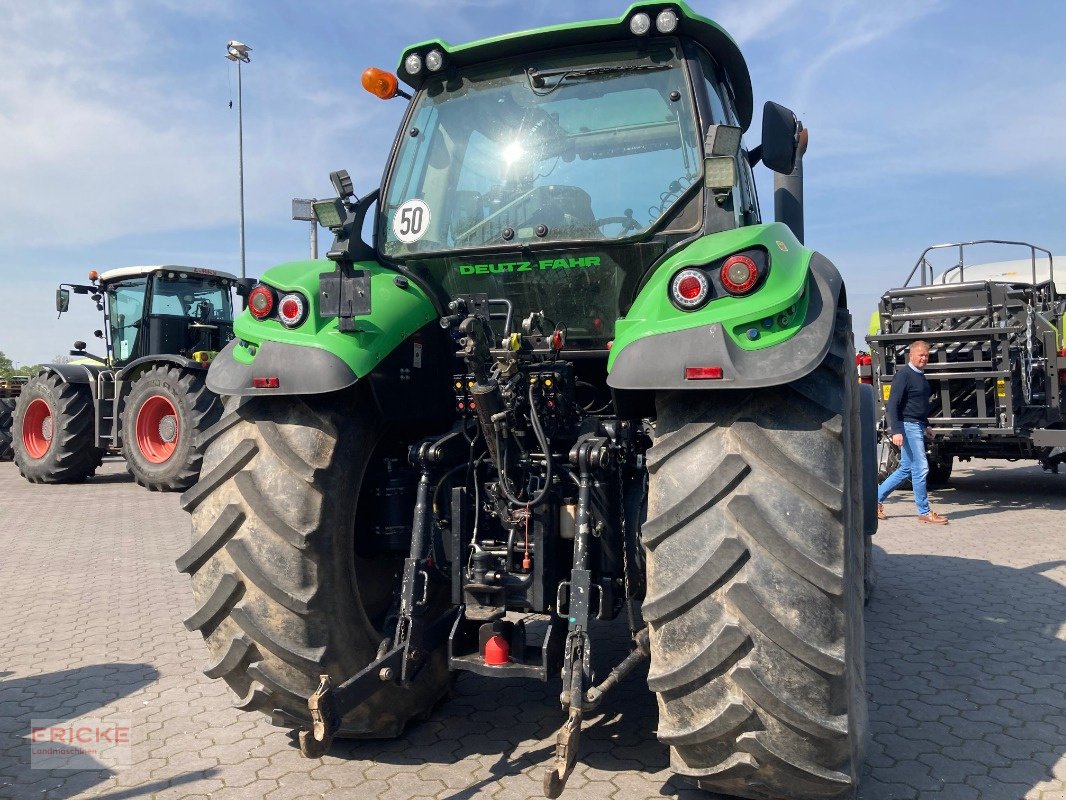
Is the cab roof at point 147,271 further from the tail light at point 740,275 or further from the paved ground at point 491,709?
the tail light at point 740,275

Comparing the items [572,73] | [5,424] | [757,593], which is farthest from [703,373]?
[5,424]

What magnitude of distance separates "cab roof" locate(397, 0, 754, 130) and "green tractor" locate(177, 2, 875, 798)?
0.01 metres

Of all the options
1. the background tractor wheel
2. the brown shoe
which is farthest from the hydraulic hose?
the background tractor wheel

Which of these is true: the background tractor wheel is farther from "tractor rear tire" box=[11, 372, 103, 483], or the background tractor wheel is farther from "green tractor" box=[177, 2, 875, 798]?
"green tractor" box=[177, 2, 875, 798]

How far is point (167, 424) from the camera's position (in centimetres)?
1145

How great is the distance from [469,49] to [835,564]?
8.19 ft

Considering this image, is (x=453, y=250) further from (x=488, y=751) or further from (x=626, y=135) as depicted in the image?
(x=488, y=751)

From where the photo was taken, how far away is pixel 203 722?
11.8 feet

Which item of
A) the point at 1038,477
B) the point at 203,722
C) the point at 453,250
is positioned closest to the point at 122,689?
the point at 203,722

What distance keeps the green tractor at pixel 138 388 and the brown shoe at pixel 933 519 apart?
868cm

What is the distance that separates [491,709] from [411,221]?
214 cm

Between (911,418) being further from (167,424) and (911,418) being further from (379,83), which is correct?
(167,424)

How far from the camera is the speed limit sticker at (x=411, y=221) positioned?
3.51 m

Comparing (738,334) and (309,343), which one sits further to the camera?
(309,343)
